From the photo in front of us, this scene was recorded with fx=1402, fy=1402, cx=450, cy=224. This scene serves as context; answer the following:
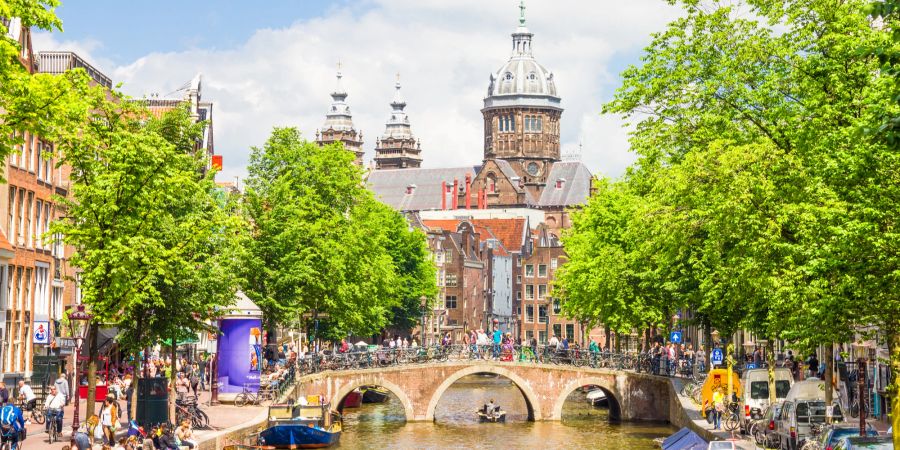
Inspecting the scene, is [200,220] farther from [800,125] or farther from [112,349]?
[112,349]

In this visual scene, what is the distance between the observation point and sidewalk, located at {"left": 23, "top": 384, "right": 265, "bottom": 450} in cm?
3603

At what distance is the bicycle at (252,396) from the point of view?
2099 inches

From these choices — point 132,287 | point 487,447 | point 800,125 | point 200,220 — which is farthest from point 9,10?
point 487,447

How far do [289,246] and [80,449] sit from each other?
31691mm

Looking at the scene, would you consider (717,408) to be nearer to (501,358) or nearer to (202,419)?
(202,419)

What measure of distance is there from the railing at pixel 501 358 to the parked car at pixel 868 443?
3397 centimetres

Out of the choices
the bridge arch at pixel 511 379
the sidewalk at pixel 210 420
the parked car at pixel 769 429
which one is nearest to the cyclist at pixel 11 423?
the sidewalk at pixel 210 420

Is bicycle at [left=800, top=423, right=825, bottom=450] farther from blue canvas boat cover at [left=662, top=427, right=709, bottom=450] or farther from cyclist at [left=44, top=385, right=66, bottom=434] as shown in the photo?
cyclist at [left=44, top=385, right=66, bottom=434]

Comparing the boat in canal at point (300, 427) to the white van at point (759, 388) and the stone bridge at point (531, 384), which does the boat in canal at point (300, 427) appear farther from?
the white van at point (759, 388)

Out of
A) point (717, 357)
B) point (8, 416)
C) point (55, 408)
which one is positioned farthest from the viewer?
point (717, 357)

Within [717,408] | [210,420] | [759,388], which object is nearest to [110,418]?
[210,420]

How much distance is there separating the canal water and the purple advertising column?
15.5 ft

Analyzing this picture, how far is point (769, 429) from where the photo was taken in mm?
40531

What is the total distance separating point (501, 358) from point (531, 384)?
2561 millimetres
